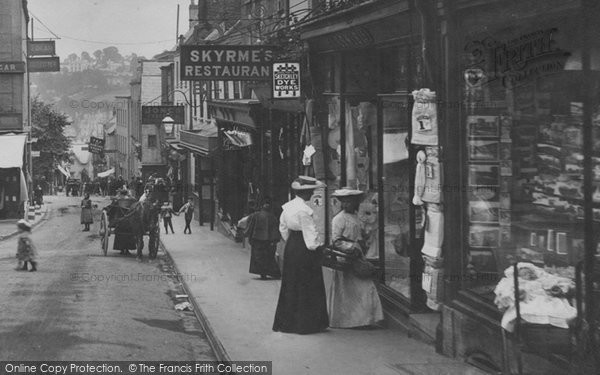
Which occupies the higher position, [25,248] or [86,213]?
[86,213]

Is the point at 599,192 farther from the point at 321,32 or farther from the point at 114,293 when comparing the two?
the point at 114,293

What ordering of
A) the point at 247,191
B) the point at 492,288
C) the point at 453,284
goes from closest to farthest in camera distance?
the point at 492,288, the point at 453,284, the point at 247,191

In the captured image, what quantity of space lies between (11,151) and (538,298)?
121 feet

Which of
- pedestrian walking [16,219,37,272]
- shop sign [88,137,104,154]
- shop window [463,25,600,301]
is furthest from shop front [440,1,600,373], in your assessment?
shop sign [88,137,104,154]

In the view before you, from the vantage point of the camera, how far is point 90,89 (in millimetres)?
199875

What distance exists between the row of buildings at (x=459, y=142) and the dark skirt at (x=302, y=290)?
107 cm

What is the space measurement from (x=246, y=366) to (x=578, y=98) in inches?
164

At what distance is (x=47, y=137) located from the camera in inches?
2603

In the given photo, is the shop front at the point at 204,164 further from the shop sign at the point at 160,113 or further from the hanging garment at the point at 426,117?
the hanging garment at the point at 426,117

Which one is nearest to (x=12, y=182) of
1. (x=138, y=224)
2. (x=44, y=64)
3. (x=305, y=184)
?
(x=44, y=64)

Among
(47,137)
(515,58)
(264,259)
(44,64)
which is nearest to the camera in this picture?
(515,58)

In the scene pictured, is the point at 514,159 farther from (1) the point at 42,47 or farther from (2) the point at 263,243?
(1) the point at 42,47

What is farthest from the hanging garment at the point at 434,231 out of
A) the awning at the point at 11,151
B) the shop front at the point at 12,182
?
the shop front at the point at 12,182

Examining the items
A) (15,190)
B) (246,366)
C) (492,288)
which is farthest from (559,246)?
(15,190)
